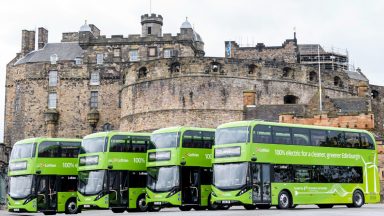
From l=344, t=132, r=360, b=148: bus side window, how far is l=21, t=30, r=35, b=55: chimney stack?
137 feet

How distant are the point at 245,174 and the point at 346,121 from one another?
1564 centimetres

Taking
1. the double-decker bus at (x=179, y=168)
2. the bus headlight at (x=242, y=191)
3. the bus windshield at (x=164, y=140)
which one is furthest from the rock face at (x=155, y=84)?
the bus headlight at (x=242, y=191)

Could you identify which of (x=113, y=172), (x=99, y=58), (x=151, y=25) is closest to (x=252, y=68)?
(x=151, y=25)

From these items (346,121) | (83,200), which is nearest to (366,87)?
(346,121)

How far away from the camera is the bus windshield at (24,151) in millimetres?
27078

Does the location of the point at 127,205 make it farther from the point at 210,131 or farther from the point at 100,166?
the point at 210,131

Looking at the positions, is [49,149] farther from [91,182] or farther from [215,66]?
[215,66]

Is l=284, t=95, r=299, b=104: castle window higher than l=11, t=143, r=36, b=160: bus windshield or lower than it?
higher

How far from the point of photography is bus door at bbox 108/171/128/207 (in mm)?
25719

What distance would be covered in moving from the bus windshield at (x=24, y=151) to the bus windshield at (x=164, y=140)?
16.9 ft

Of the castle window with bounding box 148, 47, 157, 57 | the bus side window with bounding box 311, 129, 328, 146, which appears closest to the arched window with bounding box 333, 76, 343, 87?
the castle window with bounding box 148, 47, 157, 57

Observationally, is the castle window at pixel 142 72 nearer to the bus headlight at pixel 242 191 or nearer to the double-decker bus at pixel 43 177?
the double-decker bus at pixel 43 177

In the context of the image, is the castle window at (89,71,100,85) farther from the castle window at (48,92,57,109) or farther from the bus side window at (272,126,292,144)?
the bus side window at (272,126,292,144)

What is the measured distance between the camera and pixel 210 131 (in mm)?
26188
